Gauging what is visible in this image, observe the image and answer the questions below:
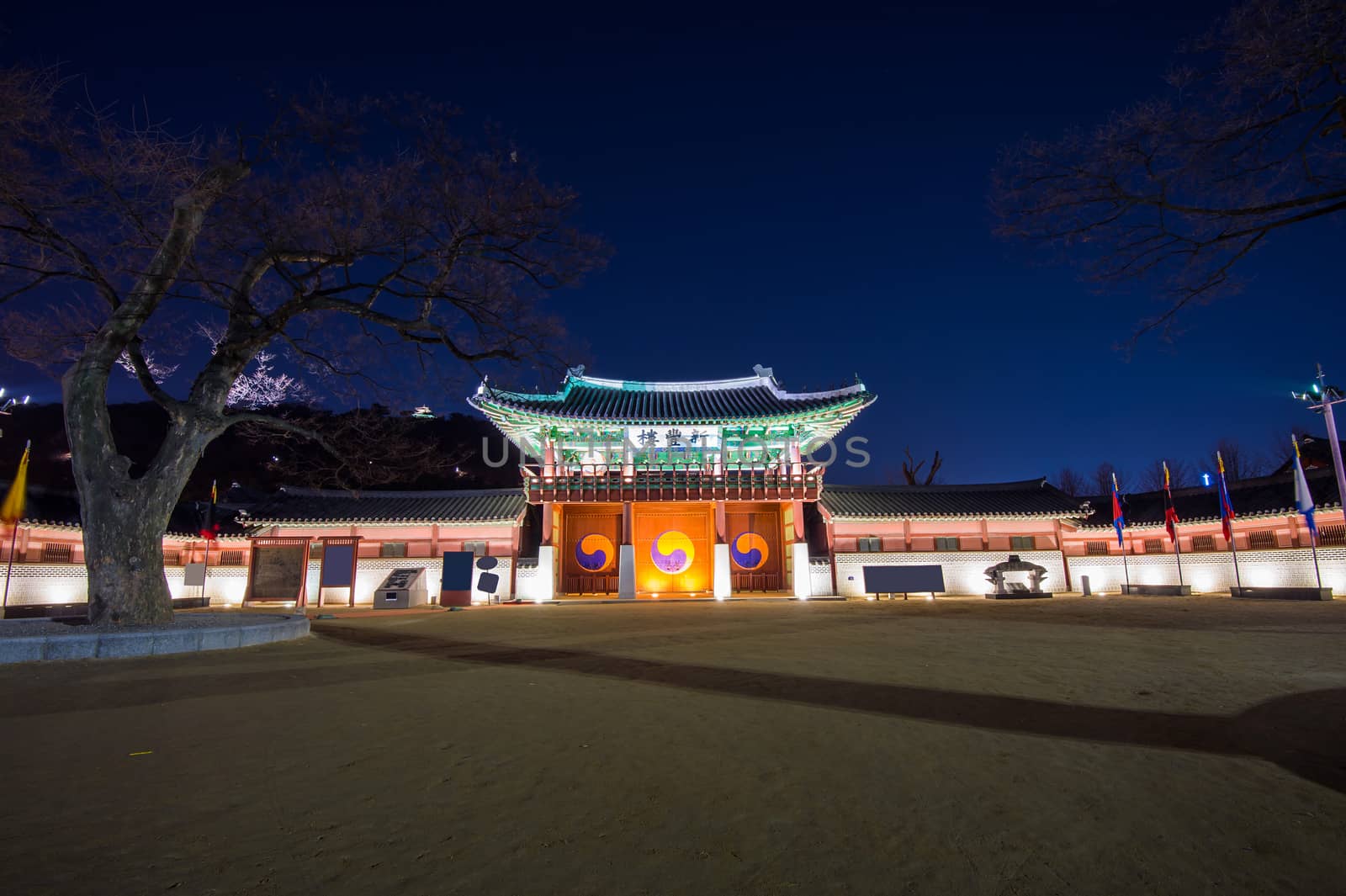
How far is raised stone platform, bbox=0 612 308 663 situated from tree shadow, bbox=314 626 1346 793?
4.77m

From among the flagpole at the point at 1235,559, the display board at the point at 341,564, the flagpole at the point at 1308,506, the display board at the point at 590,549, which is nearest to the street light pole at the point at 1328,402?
the flagpole at the point at 1308,506

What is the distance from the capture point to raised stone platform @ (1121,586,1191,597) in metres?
21.2

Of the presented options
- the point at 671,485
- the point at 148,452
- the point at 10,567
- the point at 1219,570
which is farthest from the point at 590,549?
the point at 148,452

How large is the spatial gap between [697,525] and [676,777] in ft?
70.9

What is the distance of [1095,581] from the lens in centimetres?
2486

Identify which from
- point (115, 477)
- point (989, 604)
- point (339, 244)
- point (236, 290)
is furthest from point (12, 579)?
point (989, 604)

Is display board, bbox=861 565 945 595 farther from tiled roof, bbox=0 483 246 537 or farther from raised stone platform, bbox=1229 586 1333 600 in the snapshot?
tiled roof, bbox=0 483 246 537

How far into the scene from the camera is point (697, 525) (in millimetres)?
25344

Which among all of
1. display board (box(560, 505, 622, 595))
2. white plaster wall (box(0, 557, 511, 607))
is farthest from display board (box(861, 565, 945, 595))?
white plaster wall (box(0, 557, 511, 607))

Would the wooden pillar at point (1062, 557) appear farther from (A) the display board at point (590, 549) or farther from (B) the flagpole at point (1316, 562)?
(A) the display board at point (590, 549)

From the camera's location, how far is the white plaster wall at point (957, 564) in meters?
23.5

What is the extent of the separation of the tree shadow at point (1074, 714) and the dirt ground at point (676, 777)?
0.04 m

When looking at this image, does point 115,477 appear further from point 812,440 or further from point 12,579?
point 812,440

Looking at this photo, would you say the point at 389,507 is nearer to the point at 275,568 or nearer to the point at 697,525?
the point at 275,568
